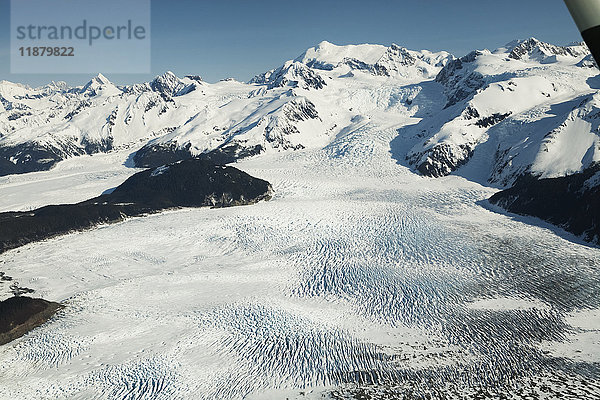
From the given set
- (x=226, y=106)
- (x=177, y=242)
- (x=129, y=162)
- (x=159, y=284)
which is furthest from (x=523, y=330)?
(x=226, y=106)

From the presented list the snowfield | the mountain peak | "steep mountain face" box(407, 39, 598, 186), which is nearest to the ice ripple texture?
the snowfield

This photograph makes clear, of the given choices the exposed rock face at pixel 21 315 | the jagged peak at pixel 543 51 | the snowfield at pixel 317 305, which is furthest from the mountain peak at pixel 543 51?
the exposed rock face at pixel 21 315

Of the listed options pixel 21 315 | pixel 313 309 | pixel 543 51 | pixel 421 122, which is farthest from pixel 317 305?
pixel 543 51

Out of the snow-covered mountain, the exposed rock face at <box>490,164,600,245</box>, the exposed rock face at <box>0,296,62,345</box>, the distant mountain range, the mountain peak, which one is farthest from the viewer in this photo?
the mountain peak

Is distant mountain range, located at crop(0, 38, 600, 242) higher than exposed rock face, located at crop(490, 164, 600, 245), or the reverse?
distant mountain range, located at crop(0, 38, 600, 242)

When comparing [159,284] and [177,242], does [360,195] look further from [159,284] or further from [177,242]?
[159,284]

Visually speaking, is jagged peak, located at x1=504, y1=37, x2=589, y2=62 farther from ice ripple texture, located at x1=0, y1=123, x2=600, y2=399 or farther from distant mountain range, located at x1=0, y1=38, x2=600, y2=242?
ice ripple texture, located at x1=0, y1=123, x2=600, y2=399
